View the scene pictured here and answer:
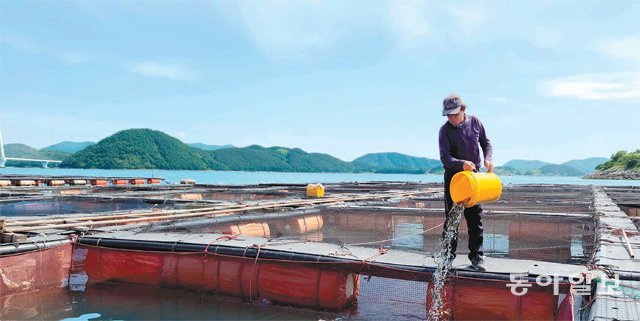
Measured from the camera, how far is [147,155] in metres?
181

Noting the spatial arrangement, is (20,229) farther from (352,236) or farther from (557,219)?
(557,219)

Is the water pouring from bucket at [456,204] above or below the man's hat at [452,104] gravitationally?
below

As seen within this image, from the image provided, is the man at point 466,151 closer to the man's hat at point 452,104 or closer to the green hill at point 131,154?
the man's hat at point 452,104

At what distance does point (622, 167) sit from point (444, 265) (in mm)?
157015

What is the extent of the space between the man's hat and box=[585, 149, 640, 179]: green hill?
137013 mm

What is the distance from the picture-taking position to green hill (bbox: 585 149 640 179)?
127 metres

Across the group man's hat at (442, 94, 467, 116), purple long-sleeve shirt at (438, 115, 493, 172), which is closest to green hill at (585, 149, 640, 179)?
purple long-sleeve shirt at (438, 115, 493, 172)

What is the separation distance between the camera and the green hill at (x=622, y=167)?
12656 centimetres

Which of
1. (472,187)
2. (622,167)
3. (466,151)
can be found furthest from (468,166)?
(622,167)

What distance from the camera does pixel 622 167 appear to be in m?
138

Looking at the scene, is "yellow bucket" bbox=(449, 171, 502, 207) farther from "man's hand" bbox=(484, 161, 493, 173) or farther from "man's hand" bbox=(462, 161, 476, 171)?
"man's hand" bbox=(484, 161, 493, 173)

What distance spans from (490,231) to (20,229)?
34.0 feet

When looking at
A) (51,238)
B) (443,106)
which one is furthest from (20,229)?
(443,106)

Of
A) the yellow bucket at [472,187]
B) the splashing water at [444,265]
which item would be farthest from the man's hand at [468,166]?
the splashing water at [444,265]
